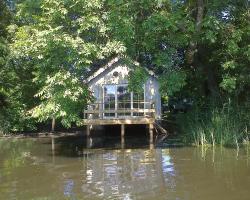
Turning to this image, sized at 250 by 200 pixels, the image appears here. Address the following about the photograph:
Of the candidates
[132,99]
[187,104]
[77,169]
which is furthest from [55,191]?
[187,104]

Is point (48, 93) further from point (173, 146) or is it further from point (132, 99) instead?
point (132, 99)

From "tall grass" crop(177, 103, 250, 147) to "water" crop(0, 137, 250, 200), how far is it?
97 cm

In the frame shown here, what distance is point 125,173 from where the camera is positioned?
1288 cm

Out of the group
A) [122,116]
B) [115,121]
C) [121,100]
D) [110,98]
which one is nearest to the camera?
[115,121]

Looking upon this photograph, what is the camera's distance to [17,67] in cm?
2766

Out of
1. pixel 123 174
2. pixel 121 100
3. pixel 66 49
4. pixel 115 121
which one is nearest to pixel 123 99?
pixel 121 100

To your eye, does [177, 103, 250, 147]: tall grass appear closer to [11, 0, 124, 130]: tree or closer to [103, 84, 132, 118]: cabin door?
[11, 0, 124, 130]: tree

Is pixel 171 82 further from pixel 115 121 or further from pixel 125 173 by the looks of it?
pixel 125 173

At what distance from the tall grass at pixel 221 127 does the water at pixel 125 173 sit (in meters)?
0.97

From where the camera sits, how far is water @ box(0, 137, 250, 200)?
10383 millimetres

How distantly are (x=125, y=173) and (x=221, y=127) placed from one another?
20.9 feet

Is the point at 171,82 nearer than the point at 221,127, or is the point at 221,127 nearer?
the point at 221,127

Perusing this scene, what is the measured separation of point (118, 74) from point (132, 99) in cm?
160

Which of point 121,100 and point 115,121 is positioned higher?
point 121,100
